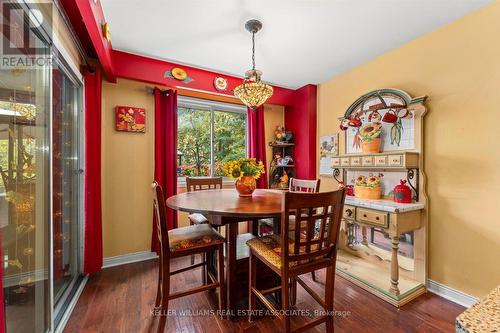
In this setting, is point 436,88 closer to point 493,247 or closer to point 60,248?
point 493,247

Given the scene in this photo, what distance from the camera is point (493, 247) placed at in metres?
1.72

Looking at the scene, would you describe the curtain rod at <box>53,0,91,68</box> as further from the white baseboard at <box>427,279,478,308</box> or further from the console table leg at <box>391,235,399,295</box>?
the white baseboard at <box>427,279,478,308</box>

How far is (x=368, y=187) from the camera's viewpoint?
2.40m

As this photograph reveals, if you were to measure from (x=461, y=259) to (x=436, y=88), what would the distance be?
1.56m

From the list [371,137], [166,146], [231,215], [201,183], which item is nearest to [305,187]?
[371,137]

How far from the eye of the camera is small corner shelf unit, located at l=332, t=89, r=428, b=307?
1917mm

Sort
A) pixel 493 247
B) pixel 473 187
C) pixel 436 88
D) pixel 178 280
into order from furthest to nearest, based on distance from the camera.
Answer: pixel 178 280
pixel 436 88
pixel 473 187
pixel 493 247

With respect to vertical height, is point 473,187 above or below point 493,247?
above

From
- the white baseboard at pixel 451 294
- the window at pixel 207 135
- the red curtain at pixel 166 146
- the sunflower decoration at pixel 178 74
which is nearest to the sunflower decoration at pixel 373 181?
the white baseboard at pixel 451 294

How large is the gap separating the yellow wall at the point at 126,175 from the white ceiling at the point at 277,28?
56 cm

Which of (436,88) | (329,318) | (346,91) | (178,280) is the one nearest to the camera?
(329,318)

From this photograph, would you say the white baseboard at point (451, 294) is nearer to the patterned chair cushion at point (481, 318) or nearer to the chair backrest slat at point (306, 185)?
the chair backrest slat at point (306, 185)

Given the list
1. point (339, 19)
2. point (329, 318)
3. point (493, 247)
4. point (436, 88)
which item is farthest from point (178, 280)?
point (436, 88)

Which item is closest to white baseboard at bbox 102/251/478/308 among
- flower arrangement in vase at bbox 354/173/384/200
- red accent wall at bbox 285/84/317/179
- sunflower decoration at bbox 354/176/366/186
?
flower arrangement in vase at bbox 354/173/384/200
